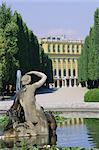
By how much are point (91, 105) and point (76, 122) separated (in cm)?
966

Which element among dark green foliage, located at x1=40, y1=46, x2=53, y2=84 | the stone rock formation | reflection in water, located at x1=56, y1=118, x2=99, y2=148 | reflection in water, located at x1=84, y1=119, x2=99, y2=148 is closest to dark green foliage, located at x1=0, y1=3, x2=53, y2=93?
dark green foliage, located at x1=40, y1=46, x2=53, y2=84

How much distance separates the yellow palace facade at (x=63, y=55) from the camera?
409ft

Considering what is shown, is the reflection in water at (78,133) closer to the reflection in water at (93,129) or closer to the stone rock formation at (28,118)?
the reflection in water at (93,129)

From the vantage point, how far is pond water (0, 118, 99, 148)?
13.1 metres

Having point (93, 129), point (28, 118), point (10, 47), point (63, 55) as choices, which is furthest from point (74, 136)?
point (63, 55)

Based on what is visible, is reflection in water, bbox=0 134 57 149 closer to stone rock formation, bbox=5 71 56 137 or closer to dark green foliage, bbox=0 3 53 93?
stone rock formation, bbox=5 71 56 137

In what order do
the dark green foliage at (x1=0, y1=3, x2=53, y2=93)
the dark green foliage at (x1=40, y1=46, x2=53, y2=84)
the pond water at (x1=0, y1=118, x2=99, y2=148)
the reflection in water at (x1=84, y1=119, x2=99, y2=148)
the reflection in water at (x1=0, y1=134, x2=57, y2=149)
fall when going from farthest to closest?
the dark green foliage at (x1=40, y1=46, x2=53, y2=84), the dark green foliage at (x1=0, y1=3, x2=53, y2=93), the reflection in water at (x1=84, y1=119, x2=99, y2=148), the pond water at (x1=0, y1=118, x2=99, y2=148), the reflection in water at (x1=0, y1=134, x2=57, y2=149)

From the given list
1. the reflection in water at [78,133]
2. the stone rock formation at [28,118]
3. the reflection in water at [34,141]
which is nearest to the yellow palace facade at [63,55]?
the reflection in water at [78,133]

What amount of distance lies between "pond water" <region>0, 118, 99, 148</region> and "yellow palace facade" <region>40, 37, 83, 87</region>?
10513 cm

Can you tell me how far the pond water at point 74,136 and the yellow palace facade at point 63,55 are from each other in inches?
4139

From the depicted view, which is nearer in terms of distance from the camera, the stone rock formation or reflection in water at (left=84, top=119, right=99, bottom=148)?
reflection in water at (left=84, top=119, right=99, bottom=148)

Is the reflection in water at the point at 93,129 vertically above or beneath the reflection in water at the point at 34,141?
beneath

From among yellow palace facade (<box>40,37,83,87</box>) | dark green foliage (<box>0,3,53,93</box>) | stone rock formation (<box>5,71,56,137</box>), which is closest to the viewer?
stone rock formation (<box>5,71,56,137</box>)

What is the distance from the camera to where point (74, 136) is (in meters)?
14.8
